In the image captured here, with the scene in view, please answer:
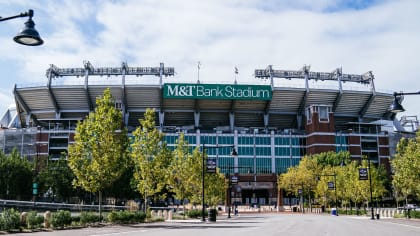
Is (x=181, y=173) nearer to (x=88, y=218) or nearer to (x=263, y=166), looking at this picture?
(x=88, y=218)

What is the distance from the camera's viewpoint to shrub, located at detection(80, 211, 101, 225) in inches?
1171

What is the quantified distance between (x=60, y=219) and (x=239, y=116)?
98.1m

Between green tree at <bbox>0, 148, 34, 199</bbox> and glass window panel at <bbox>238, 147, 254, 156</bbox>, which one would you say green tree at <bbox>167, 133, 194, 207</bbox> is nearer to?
green tree at <bbox>0, 148, 34, 199</bbox>

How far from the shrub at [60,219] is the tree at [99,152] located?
216 inches

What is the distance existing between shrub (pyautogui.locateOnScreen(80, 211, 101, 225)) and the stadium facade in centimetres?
7827

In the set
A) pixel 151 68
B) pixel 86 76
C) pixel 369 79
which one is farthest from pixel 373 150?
pixel 86 76

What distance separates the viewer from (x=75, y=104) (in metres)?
116

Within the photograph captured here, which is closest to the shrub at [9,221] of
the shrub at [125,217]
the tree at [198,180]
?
the shrub at [125,217]

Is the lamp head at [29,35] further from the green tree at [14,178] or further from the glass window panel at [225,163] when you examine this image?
the glass window panel at [225,163]

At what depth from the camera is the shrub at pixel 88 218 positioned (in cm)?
2974

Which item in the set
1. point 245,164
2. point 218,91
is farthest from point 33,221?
point 245,164

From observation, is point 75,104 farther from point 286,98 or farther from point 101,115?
point 101,115

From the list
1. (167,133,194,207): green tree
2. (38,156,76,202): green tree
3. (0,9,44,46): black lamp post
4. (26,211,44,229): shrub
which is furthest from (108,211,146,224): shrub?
(38,156,76,202): green tree

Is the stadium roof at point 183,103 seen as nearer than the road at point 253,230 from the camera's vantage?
No
